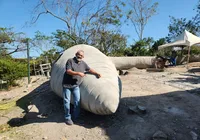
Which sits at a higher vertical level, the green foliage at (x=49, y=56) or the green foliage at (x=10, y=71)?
the green foliage at (x=49, y=56)

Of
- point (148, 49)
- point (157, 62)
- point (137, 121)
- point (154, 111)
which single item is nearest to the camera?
point (137, 121)

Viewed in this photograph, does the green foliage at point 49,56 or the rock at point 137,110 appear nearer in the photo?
the rock at point 137,110

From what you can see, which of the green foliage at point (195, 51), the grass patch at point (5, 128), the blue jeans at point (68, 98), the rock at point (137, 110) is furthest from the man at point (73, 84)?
the green foliage at point (195, 51)

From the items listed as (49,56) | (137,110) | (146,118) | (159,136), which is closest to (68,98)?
(137,110)

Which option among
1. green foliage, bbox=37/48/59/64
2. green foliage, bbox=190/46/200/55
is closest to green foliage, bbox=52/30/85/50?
green foliage, bbox=37/48/59/64

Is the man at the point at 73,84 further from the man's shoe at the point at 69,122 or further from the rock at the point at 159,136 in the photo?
the rock at the point at 159,136

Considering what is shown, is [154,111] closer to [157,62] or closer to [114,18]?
[157,62]

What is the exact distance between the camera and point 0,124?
175 inches

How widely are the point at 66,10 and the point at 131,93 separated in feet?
44.8

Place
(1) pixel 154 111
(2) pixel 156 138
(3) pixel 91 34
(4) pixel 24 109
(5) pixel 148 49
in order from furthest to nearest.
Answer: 1. (5) pixel 148 49
2. (3) pixel 91 34
3. (4) pixel 24 109
4. (1) pixel 154 111
5. (2) pixel 156 138

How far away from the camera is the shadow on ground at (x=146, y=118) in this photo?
3475 mm

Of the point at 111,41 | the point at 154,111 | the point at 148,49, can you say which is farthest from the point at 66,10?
the point at 154,111

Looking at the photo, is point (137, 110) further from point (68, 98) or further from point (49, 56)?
point (49, 56)

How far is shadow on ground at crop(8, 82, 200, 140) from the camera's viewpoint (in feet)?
11.4
